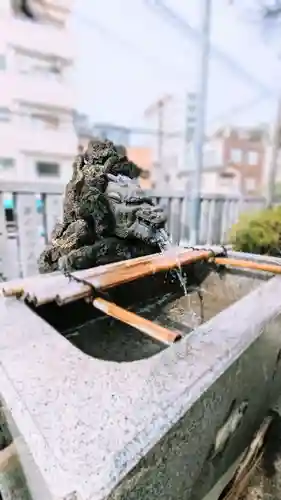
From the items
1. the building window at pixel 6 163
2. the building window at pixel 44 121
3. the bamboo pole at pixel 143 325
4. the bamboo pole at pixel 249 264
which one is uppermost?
the building window at pixel 44 121

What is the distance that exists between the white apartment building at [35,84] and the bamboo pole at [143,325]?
69 cm

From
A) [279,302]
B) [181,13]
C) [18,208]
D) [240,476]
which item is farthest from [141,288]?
[181,13]

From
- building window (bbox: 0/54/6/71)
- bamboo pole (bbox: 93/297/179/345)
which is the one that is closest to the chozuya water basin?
bamboo pole (bbox: 93/297/179/345)

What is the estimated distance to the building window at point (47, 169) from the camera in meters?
1.24

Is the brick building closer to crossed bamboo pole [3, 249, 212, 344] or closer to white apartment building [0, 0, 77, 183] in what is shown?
crossed bamboo pole [3, 249, 212, 344]

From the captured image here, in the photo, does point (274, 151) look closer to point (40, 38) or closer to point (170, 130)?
point (170, 130)

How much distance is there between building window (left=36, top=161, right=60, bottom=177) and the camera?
1.24m

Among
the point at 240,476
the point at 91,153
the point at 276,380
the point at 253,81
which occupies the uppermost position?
the point at 253,81

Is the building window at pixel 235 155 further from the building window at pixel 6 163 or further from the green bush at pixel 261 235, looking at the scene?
the building window at pixel 6 163

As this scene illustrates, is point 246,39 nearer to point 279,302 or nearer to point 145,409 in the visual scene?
point 279,302

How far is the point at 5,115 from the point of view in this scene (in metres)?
1.12

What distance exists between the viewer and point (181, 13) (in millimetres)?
1491

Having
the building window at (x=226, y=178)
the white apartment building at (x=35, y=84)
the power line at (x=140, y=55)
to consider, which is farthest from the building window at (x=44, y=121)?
the building window at (x=226, y=178)

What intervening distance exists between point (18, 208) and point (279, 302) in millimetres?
1384
